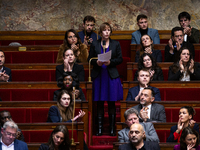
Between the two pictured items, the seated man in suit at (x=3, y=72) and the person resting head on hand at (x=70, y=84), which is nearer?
the person resting head on hand at (x=70, y=84)

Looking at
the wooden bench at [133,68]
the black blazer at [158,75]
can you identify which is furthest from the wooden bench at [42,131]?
the wooden bench at [133,68]

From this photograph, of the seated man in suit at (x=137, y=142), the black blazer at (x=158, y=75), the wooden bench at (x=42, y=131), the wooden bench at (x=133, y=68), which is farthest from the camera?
the wooden bench at (x=133, y=68)

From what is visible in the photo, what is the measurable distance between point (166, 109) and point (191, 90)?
1.09ft

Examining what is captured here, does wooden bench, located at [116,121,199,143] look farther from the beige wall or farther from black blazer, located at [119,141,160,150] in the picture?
the beige wall

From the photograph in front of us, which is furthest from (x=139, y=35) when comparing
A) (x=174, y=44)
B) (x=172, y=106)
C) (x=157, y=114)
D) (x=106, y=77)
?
(x=157, y=114)

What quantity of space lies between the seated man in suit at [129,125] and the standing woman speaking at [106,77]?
0.61m

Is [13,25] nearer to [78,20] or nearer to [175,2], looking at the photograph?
[78,20]

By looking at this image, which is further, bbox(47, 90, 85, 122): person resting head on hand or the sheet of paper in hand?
the sheet of paper in hand

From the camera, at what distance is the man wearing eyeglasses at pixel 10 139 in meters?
2.24

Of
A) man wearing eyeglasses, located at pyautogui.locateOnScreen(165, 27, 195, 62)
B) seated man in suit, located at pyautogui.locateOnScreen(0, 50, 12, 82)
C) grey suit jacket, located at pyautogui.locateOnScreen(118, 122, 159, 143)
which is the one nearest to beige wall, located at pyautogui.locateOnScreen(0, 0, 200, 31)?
man wearing eyeglasses, located at pyautogui.locateOnScreen(165, 27, 195, 62)

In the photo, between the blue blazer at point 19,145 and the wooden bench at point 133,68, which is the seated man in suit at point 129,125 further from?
the wooden bench at point 133,68

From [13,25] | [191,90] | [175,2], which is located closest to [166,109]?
[191,90]

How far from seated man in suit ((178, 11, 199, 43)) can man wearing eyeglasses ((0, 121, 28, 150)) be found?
1887mm

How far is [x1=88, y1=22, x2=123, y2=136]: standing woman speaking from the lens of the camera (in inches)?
124
